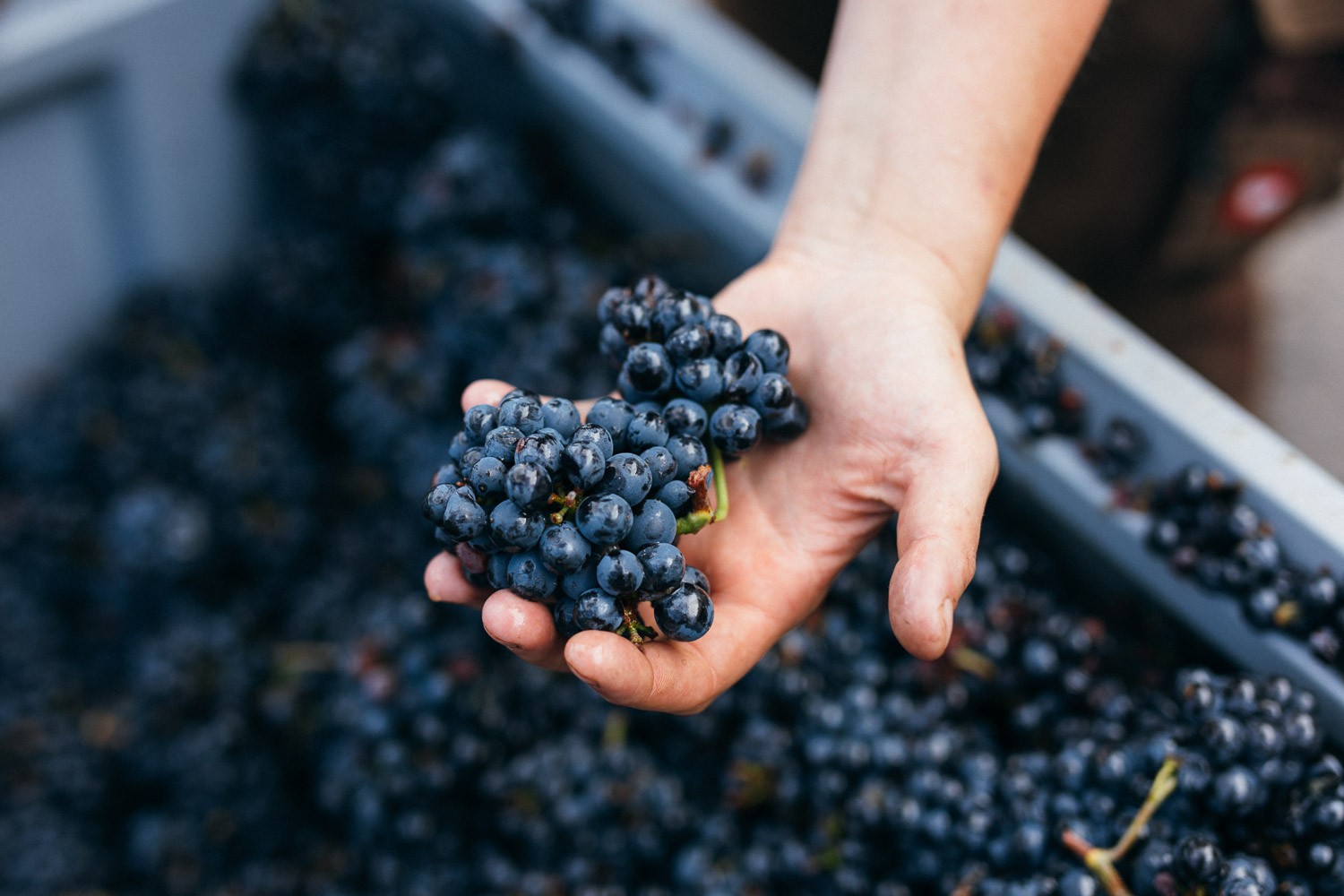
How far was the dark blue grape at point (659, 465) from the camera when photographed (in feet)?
3.17

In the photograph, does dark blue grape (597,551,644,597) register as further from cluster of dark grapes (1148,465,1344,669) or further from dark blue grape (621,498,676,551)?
cluster of dark grapes (1148,465,1344,669)

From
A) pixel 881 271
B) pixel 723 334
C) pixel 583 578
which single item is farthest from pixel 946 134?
pixel 583 578

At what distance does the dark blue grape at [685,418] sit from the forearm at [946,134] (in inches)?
14.3

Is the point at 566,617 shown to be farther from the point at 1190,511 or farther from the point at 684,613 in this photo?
the point at 1190,511

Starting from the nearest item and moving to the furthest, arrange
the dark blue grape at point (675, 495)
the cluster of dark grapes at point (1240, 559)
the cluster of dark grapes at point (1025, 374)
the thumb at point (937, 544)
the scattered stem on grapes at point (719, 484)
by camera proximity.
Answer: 1. the thumb at point (937, 544)
2. the dark blue grape at point (675, 495)
3. the scattered stem on grapes at point (719, 484)
4. the cluster of dark grapes at point (1240, 559)
5. the cluster of dark grapes at point (1025, 374)

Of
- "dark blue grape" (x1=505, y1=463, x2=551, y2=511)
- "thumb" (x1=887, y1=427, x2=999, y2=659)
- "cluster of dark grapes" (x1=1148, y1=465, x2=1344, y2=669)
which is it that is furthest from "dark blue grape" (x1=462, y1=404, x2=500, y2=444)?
"cluster of dark grapes" (x1=1148, y1=465, x2=1344, y2=669)

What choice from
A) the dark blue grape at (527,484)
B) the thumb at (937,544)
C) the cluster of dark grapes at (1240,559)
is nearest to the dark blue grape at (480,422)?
the dark blue grape at (527,484)

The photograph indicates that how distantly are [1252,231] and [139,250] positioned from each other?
2530mm

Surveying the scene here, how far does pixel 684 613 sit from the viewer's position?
927 mm

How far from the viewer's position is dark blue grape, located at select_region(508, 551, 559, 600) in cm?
93

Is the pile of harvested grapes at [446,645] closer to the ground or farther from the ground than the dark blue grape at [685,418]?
closer to the ground

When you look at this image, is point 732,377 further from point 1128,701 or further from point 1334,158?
point 1334,158

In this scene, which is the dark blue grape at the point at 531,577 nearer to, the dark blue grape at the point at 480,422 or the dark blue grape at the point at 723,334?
the dark blue grape at the point at 480,422

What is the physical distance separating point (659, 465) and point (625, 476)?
0.05 metres
